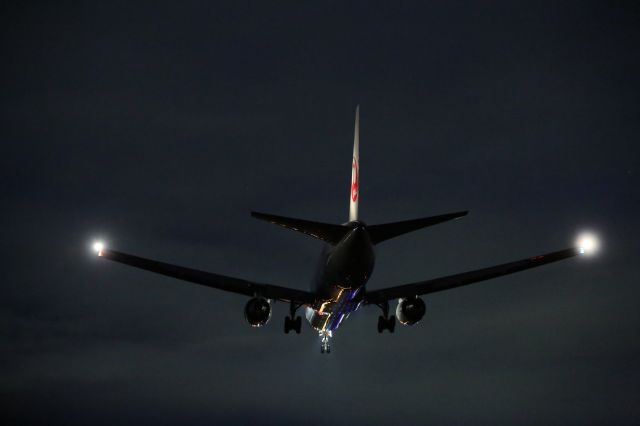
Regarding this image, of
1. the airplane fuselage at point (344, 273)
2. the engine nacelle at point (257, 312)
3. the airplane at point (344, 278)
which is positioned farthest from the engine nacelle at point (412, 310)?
the engine nacelle at point (257, 312)

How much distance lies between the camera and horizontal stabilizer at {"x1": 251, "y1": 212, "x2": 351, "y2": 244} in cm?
2518

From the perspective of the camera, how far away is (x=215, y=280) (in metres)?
33.9

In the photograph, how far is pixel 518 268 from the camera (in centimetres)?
3478

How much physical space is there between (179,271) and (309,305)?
730 centimetres

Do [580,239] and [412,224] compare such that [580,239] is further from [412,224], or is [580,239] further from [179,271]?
[179,271]

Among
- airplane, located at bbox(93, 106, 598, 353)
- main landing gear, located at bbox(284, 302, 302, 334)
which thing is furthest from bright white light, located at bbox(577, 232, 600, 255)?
main landing gear, located at bbox(284, 302, 302, 334)

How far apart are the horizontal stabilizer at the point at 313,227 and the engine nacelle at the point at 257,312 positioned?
645 cm

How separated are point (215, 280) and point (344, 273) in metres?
8.80

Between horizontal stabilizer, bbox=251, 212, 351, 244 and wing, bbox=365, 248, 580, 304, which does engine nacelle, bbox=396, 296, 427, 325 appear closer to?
wing, bbox=365, 248, 580, 304

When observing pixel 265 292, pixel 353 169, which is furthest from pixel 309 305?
pixel 353 169

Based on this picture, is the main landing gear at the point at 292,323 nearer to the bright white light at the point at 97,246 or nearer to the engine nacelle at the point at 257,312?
the engine nacelle at the point at 257,312

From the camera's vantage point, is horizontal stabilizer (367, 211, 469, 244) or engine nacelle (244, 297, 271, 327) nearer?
horizontal stabilizer (367, 211, 469, 244)

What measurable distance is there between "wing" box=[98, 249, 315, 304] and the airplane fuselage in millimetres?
1264

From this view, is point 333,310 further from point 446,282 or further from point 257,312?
point 446,282
